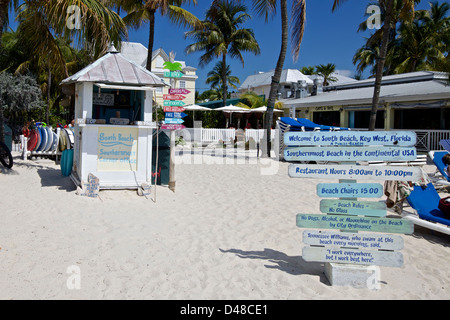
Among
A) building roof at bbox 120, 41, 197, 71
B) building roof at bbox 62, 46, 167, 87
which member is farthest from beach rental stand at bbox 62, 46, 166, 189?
A: building roof at bbox 120, 41, 197, 71

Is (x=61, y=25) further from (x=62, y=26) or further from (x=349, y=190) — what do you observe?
(x=349, y=190)

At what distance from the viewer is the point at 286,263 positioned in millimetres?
4734

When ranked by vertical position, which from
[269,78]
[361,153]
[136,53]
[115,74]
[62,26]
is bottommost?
[361,153]

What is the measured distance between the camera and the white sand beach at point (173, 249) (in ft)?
12.9

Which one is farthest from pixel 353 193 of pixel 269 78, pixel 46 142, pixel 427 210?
pixel 269 78

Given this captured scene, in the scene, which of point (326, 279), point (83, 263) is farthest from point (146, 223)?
point (326, 279)

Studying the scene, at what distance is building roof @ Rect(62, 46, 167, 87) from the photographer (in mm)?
7652

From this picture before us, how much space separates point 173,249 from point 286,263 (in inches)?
55.8

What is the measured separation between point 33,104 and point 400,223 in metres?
21.5

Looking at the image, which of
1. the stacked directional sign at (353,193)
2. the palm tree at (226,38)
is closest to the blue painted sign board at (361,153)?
the stacked directional sign at (353,193)

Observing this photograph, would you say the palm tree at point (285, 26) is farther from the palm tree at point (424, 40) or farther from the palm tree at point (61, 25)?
the palm tree at point (424, 40)

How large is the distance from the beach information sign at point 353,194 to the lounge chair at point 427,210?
197cm

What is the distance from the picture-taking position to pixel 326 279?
430cm

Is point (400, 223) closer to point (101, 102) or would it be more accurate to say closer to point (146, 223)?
point (146, 223)
